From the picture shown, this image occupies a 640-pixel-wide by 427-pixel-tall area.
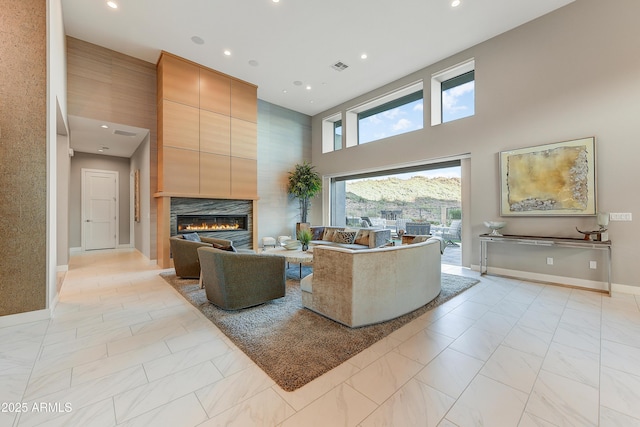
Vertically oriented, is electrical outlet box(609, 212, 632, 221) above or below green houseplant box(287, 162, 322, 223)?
below

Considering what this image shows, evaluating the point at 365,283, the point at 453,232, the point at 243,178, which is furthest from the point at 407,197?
the point at 365,283

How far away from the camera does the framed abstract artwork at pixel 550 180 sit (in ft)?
12.9

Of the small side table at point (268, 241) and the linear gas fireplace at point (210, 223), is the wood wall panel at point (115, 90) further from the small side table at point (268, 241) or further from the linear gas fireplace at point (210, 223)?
the small side table at point (268, 241)

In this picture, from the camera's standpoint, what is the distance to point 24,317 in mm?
2729

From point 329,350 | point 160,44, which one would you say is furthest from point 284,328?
point 160,44

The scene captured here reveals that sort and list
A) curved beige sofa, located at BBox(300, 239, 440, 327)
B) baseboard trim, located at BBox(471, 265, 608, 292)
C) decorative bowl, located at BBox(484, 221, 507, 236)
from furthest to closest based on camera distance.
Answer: decorative bowl, located at BBox(484, 221, 507, 236)
baseboard trim, located at BBox(471, 265, 608, 292)
curved beige sofa, located at BBox(300, 239, 440, 327)

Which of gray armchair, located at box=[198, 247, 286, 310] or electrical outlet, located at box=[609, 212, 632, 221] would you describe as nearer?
gray armchair, located at box=[198, 247, 286, 310]

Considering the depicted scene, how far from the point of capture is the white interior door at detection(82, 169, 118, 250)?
25.2ft

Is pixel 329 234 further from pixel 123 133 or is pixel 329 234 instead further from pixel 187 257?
pixel 123 133

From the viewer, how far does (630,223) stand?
144 inches

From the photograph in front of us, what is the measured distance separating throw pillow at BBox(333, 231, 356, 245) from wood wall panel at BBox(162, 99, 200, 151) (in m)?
3.76

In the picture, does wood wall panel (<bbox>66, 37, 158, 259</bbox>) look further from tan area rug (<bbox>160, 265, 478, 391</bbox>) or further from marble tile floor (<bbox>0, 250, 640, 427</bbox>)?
tan area rug (<bbox>160, 265, 478, 391</bbox>)

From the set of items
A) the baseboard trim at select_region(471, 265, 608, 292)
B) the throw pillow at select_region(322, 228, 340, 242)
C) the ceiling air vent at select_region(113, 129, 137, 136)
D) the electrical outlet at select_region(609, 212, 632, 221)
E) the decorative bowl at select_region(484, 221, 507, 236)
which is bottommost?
the baseboard trim at select_region(471, 265, 608, 292)

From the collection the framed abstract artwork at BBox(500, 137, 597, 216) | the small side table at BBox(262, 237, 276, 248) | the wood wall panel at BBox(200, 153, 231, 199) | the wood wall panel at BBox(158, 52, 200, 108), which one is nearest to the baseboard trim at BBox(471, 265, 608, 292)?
the framed abstract artwork at BBox(500, 137, 597, 216)
